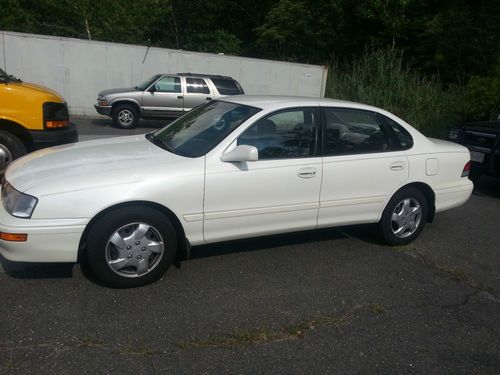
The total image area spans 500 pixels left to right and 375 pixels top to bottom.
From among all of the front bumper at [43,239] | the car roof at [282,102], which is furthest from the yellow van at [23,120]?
the front bumper at [43,239]

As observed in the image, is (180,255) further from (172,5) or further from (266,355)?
(172,5)

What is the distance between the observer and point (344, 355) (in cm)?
301

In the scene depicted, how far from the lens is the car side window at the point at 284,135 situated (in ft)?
13.6

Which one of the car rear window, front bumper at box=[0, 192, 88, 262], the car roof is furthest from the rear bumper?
the car rear window

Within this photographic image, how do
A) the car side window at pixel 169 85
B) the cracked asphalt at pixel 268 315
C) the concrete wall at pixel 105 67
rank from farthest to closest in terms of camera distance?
the concrete wall at pixel 105 67 → the car side window at pixel 169 85 → the cracked asphalt at pixel 268 315

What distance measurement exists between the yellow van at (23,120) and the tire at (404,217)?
4386 mm

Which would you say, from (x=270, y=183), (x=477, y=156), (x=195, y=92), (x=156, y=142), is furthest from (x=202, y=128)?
(x=195, y=92)

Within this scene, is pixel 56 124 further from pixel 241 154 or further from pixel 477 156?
pixel 477 156

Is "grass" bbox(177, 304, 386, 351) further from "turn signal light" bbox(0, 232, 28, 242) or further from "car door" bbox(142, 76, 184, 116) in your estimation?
"car door" bbox(142, 76, 184, 116)

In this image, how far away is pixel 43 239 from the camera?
3350mm

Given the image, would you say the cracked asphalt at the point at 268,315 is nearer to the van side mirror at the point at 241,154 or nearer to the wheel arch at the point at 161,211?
the wheel arch at the point at 161,211

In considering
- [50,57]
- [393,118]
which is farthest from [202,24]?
[393,118]

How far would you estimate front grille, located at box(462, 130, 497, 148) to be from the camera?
7.38 m

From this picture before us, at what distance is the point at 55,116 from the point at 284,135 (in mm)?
3655
